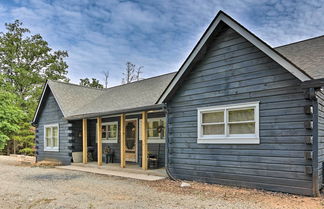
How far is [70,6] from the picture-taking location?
40.3 ft

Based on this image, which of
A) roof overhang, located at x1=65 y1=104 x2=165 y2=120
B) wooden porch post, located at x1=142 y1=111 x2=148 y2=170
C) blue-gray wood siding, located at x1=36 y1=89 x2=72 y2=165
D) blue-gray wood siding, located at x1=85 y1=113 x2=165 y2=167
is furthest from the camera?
blue-gray wood siding, located at x1=36 y1=89 x2=72 y2=165

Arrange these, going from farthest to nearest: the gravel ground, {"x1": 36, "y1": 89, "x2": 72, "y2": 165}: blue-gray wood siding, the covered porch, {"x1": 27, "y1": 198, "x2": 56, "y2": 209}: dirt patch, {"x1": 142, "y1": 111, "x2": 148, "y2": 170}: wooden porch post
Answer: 1. {"x1": 36, "y1": 89, "x2": 72, "y2": 165}: blue-gray wood siding
2. the covered porch
3. {"x1": 142, "y1": 111, "x2": 148, "y2": 170}: wooden porch post
4. {"x1": 27, "y1": 198, "x2": 56, "y2": 209}: dirt patch
5. the gravel ground

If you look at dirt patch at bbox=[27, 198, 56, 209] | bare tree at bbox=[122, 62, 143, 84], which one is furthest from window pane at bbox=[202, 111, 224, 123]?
bare tree at bbox=[122, 62, 143, 84]

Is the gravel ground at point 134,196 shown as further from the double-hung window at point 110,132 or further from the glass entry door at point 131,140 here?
the double-hung window at point 110,132

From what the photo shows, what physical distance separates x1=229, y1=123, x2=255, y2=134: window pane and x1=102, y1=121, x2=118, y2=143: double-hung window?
7.51 m

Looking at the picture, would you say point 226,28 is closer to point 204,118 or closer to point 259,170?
point 204,118

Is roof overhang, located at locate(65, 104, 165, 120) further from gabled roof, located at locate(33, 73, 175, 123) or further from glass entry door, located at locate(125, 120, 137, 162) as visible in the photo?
glass entry door, located at locate(125, 120, 137, 162)

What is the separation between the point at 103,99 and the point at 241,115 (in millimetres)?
9665

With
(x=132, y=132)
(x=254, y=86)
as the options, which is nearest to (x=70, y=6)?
(x=132, y=132)

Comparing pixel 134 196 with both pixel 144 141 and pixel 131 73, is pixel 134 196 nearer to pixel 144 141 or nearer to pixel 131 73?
pixel 144 141

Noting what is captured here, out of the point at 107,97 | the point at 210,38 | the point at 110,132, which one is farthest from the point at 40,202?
the point at 107,97

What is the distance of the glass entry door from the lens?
12742 mm

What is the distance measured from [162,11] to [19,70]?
1588 centimetres

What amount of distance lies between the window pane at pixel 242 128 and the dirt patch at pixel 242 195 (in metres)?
1.48
